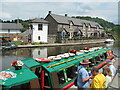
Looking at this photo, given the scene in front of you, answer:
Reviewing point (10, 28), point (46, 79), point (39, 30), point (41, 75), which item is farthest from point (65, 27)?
point (41, 75)

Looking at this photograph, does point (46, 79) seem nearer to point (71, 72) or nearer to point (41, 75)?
point (41, 75)

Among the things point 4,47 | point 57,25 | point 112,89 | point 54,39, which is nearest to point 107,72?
point 112,89

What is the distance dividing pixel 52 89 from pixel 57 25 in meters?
38.8

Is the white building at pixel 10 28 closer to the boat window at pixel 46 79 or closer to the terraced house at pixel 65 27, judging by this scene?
the terraced house at pixel 65 27

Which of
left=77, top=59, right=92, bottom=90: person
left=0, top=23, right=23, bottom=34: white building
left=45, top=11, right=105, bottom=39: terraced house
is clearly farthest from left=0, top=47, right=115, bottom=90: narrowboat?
left=0, top=23, right=23, bottom=34: white building

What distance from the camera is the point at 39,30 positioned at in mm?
35406

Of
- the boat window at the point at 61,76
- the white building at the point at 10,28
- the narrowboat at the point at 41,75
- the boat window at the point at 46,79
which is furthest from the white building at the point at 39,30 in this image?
the boat window at the point at 46,79

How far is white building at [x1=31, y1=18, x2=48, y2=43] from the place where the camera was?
34.8 metres

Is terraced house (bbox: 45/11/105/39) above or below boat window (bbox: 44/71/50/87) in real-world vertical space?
above

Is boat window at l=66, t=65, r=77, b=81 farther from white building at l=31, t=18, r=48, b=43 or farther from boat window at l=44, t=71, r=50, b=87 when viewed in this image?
white building at l=31, t=18, r=48, b=43

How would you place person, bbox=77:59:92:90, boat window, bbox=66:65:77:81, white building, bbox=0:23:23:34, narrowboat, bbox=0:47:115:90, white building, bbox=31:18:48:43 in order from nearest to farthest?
person, bbox=77:59:92:90, narrowboat, bbox=0:47:115:90, boat window, bbox=66:65:77:81, white building, bbox=31:18:48:43, white building, bbox=0:23:23:34

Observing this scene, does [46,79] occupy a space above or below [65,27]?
below

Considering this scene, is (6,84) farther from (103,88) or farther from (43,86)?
(103,88)

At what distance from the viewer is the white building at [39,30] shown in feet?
114
